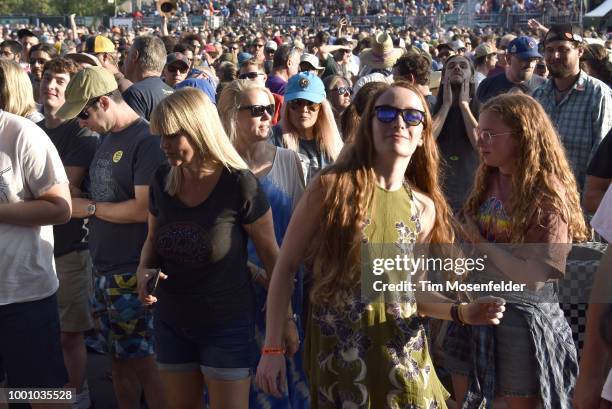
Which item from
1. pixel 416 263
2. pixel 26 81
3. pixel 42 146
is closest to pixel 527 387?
pixel 416 263

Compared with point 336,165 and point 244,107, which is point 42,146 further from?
point 336,165

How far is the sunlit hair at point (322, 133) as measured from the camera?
4.79 m

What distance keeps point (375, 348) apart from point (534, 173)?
1.02m

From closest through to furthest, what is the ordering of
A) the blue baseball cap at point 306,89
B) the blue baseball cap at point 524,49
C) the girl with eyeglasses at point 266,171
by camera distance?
the girl with eyeglasses at point 266,171 → the blue baseball cap at point 306,89 → the blue baseball cap at point 524,49

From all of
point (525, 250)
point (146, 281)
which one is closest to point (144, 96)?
point (146, 281)

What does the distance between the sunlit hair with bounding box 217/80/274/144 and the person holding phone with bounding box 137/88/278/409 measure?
0.76 meters

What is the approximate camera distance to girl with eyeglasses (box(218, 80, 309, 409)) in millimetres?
3938

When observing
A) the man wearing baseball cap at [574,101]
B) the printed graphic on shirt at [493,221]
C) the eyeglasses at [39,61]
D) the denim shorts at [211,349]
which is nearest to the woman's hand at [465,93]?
the man wearing baseball cap at [574,101]

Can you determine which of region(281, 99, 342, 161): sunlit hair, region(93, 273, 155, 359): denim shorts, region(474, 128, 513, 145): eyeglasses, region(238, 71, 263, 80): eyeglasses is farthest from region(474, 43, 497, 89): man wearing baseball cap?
region(474, 128, 513, 145): eyeglasses

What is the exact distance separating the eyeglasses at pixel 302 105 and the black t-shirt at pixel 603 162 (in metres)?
1.63

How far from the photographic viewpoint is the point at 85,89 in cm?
425

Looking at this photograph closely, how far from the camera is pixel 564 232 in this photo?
11.0ft

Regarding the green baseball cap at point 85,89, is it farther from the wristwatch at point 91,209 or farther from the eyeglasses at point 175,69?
the eyeglasses at point 175,69

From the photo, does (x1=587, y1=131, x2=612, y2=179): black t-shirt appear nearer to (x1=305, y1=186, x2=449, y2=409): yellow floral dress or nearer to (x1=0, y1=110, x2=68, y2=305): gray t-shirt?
(x1=305, y1=186, x2=449, y2=409): yellow floral dress
